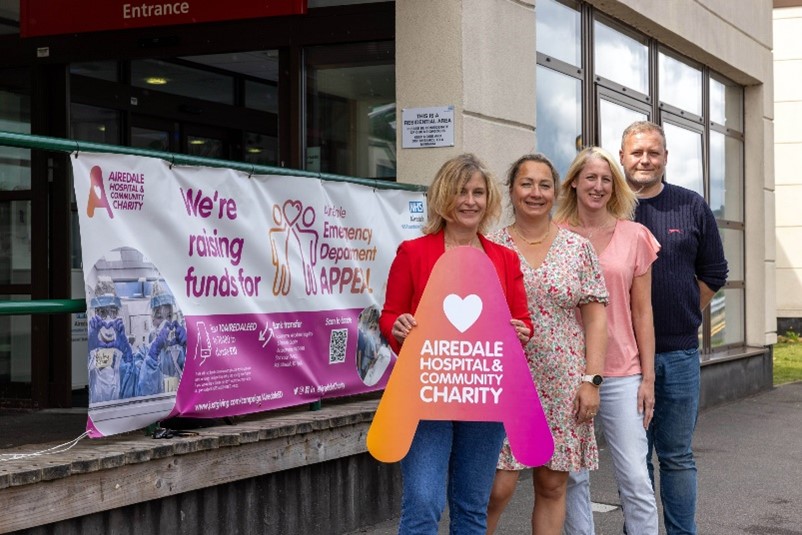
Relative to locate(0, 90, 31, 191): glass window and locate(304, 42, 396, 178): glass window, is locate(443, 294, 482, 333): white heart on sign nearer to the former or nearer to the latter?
locate(304, 42, 396, 178): glass window

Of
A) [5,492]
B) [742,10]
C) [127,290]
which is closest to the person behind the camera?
[5,492]

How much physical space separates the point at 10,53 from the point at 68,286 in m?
1.87

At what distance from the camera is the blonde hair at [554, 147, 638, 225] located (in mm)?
5012

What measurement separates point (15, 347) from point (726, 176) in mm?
8085

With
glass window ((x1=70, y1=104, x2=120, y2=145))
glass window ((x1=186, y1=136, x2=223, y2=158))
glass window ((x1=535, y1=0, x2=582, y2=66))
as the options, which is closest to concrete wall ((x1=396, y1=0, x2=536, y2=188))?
glass window ((x1=535, y1=0, x2=582, y2=66))

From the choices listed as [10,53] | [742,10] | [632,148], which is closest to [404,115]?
[632,148]

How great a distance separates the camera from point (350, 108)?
334 inches

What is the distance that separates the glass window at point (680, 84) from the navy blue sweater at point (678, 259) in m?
6.85

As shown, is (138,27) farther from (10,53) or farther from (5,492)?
(5,492)

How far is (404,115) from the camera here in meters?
7.73

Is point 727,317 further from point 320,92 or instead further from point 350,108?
point 320,92

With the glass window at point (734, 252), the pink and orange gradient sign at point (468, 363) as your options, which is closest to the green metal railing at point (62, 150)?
the pink and orange gradient sign at point (468, 363)

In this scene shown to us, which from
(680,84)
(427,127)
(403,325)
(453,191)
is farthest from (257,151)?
(403,325)

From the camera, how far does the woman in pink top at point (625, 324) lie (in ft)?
16.4
